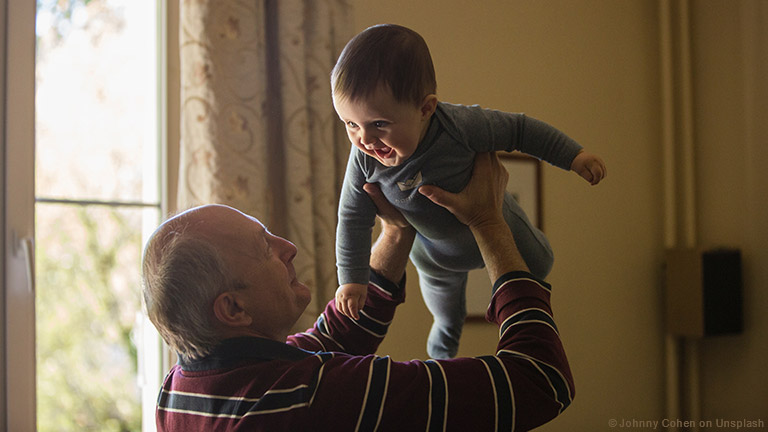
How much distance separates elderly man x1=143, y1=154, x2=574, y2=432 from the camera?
102 cm

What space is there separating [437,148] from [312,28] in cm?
132

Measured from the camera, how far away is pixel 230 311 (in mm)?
1131

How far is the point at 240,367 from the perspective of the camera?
3.55 feet

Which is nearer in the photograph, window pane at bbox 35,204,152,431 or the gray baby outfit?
the gray baby outfit

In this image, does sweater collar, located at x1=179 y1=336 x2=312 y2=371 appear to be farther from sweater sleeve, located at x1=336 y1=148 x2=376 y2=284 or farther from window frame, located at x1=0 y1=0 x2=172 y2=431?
window frame, located at x1=0 y1=0 x2=172 y2=431

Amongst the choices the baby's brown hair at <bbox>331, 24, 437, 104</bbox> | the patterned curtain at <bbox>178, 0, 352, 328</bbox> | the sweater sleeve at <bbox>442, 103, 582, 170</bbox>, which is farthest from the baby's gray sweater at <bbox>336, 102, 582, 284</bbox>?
the patterned curtain at <bbox>178, 0, 352, 328</bbox>

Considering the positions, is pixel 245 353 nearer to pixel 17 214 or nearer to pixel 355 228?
pixel 355 228

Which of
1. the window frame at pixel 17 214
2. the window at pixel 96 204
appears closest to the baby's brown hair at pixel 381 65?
the window frame at pixel 17 214

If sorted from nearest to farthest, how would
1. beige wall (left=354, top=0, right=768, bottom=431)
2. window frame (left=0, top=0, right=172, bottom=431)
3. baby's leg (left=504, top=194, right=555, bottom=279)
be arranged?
baby's leg (left=504, top=194, right=555, bottom=279)
window frame (left=0, top=0, right=172, bottom=431)
beige wall (left=354, top=0, right=768, bottom=431)

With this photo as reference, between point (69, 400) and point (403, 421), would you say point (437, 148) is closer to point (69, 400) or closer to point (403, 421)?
point (403, 421)

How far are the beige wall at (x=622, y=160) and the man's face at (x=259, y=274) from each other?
1.81 m

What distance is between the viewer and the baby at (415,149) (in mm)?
1168

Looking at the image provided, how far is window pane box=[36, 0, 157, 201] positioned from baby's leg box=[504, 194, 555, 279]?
5.12 feet

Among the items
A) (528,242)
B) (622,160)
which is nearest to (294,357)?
(528,242)
